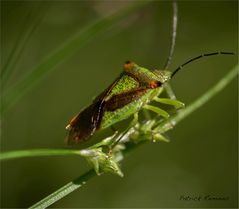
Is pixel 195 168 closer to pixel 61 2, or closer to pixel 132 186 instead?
pixel 132 186

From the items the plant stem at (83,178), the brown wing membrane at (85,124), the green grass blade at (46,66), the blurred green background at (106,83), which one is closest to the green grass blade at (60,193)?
the plant stem at (83,178)

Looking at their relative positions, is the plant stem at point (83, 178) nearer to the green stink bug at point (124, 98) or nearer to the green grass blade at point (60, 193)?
the green grass blade at point (60, 193)

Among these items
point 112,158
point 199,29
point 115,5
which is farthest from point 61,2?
point 112,158

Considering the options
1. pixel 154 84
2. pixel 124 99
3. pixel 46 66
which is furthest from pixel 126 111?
pixel 46 66

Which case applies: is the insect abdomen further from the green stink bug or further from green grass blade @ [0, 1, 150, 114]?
green grass blade @ [0, 1, 150, 114]

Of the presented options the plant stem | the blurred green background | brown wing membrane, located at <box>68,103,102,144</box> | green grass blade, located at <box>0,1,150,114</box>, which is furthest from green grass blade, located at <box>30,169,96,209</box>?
the blurred green background

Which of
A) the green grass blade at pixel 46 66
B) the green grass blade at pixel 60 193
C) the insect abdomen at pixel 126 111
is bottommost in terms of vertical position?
the green grass blade at pixel 60 193

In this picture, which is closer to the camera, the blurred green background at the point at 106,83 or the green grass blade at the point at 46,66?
the green grass blade at the point at 46,66

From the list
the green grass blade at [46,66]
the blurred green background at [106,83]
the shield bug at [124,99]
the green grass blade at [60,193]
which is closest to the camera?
the green grass blade at [60,193]
